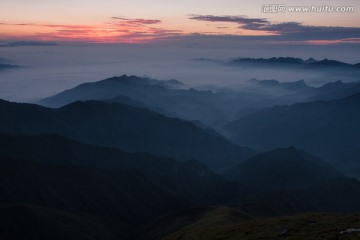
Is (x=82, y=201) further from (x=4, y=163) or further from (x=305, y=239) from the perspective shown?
(x=305, y=239)

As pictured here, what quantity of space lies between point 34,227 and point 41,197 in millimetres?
47173

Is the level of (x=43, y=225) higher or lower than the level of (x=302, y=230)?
lower

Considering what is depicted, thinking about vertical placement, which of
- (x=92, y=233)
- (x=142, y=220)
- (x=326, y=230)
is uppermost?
(x=326, y=230)

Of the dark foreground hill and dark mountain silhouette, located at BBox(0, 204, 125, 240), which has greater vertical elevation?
the dark foreground hill

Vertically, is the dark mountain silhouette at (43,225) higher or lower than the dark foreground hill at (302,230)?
lower

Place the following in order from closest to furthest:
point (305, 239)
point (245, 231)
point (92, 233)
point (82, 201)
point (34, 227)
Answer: point (305, 239) < point (245, 231) < point (34, 227) < point (92, 233) < point (82, 201)

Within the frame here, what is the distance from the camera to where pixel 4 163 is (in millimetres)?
199750

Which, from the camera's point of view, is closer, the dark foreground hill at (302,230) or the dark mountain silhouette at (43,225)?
the dark foreground hill at (302,230)

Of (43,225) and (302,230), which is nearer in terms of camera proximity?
(302,230)

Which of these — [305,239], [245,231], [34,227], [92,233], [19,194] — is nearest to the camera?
[305,239]

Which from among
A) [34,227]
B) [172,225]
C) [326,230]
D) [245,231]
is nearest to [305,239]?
[326,230]

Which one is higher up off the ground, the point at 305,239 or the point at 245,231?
the point at 305,239

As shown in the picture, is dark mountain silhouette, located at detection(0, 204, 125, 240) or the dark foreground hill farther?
dark mountain silhouette, located at detection(0, 204, 125, 240)

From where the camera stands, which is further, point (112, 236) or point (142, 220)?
point (142, 220)
